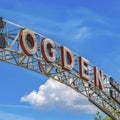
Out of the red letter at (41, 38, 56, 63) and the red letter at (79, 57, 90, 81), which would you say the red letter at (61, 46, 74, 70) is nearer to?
the red letter at (41, 38, 56, 63)

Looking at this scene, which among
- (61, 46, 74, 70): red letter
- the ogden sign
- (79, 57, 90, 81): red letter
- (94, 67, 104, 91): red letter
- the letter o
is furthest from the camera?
(94, 67, 104, 91): red letter

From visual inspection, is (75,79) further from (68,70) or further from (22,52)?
(22,52)

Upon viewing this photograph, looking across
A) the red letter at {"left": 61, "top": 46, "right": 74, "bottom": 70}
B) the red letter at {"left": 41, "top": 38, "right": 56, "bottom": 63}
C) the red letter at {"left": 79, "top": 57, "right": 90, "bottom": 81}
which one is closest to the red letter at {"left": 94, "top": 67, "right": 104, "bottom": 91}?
the red letter at {"left": 79, "top": 57, "right": 90, "bottom": 81}

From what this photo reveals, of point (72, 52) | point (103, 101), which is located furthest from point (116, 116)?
point (72, 52)

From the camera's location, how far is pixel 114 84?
5159 cm

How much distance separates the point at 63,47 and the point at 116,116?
49.6ft

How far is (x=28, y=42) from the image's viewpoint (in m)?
35.2

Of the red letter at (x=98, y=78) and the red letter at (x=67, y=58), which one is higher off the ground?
the red letter at (x=98, y=78)

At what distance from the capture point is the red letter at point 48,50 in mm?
36812

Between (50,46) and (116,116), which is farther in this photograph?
(116,116)

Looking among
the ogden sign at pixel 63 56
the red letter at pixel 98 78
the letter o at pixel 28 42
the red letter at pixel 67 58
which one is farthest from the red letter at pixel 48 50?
the red letter at pixel 98 78

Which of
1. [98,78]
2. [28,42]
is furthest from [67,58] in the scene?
[98,78]

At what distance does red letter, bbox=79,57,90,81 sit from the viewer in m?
43.4

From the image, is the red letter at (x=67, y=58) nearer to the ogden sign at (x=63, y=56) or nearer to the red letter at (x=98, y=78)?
the ogden sign at (x=63, y=56)
